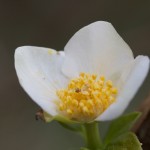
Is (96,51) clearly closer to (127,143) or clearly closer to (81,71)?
(81,71)

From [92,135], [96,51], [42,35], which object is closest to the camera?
[92,135]

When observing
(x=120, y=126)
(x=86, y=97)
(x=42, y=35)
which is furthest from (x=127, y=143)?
(x=42, y=35)

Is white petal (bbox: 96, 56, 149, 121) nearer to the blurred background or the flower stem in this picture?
the flower stem

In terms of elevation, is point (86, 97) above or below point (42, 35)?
above

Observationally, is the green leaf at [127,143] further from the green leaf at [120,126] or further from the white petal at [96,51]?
the white petal at [96,51]

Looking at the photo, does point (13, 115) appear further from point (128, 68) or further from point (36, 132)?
point (128, 68)

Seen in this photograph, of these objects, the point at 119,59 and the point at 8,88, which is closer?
the point at 119,59

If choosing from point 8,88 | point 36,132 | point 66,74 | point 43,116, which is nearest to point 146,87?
point 36,132
